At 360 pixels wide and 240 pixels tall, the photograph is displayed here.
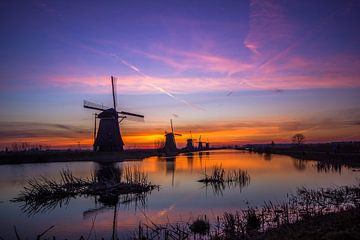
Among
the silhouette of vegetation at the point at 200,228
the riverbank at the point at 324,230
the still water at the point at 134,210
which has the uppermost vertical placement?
the riverbank at the point at 324,230

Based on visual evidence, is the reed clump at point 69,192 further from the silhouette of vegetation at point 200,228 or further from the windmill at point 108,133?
the windmill at point 108,133

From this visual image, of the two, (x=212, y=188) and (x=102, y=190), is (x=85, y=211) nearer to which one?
(x=102, y=190)

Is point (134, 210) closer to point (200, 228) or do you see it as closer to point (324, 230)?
point (200, 228)

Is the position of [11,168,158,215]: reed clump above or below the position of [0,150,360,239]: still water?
above

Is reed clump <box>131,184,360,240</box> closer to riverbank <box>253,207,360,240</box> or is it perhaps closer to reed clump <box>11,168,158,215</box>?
riverbank <box>253,207,360,240</box>

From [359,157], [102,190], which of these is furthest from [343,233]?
[359,157]

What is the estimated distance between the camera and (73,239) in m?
14.9

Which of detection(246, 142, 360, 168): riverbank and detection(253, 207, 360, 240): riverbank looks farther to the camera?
detection(246, 142, 360, 168): riverbank

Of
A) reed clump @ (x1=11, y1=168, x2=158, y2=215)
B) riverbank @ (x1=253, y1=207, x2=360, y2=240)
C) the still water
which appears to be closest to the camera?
riverbank @ (x1=253, y1=207, x2=360, y2=240)

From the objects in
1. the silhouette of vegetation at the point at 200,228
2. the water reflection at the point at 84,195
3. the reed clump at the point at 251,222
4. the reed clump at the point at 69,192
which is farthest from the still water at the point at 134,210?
the silhouette of vegetation at the point at 200,228

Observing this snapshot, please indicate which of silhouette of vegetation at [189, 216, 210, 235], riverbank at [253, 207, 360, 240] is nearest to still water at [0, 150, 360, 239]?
silhouette of vegetation at [189, 216, 210, 235]

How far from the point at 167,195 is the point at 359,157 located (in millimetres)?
34807

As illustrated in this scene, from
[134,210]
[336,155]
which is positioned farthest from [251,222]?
[336,155]

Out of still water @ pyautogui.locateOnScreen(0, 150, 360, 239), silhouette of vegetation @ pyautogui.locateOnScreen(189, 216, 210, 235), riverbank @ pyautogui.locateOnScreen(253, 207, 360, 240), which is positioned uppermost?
riverbank @ pyautogui.locateOnScreen(253, 207, 360, 240)
